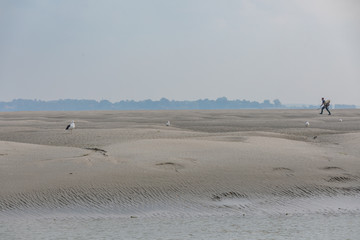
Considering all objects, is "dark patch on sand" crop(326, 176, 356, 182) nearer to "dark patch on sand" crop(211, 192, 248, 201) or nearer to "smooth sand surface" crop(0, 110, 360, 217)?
"smooth sand surface" crop(0, 110, 360, 217)

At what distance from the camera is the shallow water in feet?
19.6

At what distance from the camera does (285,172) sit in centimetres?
930

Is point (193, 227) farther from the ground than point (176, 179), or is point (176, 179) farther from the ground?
point (176, 179)

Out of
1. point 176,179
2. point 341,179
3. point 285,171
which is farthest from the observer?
point 285,171

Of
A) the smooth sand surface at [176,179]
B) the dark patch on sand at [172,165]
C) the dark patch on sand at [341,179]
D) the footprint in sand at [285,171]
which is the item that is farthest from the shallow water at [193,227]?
the dark patch on sand at [172,165]

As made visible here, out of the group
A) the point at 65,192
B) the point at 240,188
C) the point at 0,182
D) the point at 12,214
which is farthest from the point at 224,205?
the point at 0,182

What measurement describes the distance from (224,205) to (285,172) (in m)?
2.15

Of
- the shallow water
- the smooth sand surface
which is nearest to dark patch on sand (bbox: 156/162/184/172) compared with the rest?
the smooth sand surface

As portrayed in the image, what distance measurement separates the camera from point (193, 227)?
21.0ft

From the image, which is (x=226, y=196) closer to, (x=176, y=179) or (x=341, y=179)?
(x=176, y=179)

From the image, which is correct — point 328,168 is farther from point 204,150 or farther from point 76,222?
point 76,222

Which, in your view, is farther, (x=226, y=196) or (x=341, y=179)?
(x=341, y=179)

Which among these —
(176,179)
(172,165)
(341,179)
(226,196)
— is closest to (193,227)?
(226,196)

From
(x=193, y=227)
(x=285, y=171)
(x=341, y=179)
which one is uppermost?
(x=285, y=171)
